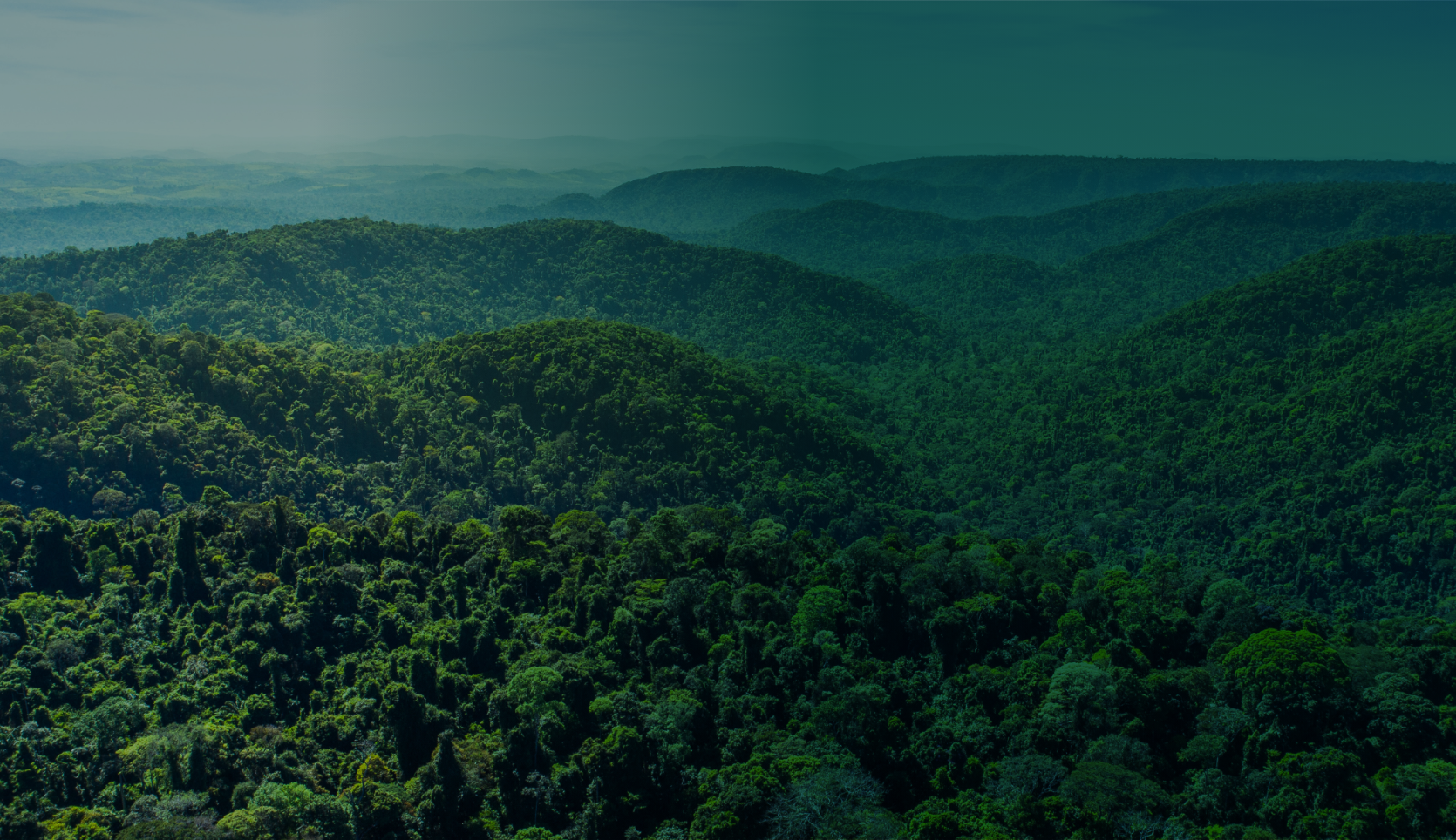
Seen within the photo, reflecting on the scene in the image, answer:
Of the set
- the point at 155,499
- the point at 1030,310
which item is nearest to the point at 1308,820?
the point at 155,499

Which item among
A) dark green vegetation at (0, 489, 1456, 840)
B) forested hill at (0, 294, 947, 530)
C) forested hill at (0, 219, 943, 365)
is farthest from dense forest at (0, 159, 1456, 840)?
forested hill at (0, 219, 943, 365)

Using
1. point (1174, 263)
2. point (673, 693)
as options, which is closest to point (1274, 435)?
point (673, 693)

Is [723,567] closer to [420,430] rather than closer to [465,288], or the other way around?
[420,430]

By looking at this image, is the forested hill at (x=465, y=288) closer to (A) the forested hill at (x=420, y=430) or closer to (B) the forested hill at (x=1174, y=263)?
(B) the forested hill at (x=1174, y=263)

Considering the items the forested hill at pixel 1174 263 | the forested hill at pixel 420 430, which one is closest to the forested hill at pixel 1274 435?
the forested hill at pixel 420 430

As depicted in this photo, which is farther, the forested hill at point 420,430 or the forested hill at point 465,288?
the forested hill at point 465,288

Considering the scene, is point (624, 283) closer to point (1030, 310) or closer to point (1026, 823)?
point (1030, 310)

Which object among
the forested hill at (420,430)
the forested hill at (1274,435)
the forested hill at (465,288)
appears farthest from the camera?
the forested hill at (465,288)
